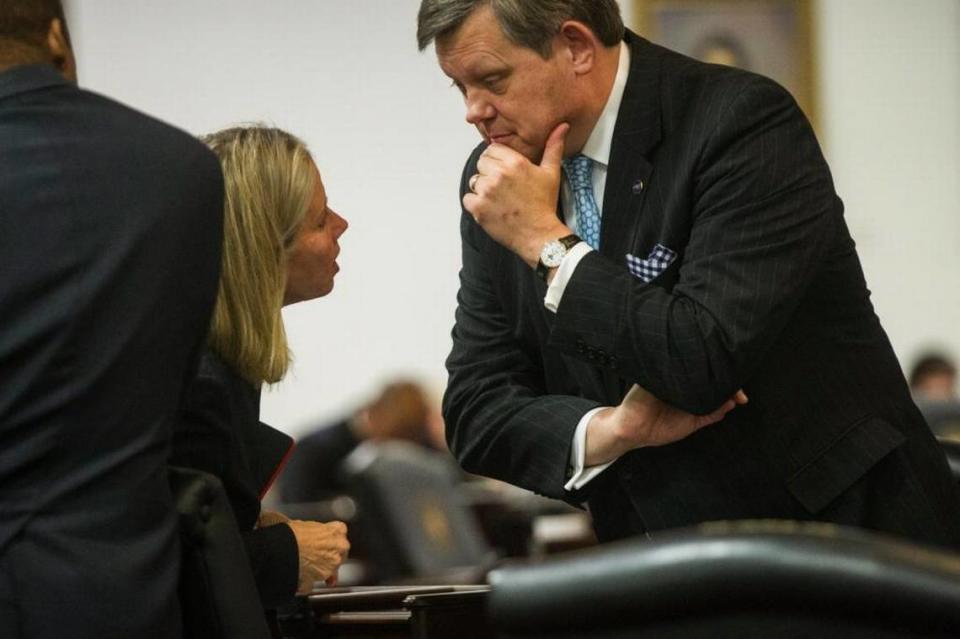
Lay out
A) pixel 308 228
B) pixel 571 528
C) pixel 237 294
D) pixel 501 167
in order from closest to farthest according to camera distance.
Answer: pixel 501 167, pixel 237 294, pixel 308 228, pixel 571 528

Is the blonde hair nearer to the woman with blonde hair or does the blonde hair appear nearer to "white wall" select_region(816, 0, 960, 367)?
the woman with blonde hair

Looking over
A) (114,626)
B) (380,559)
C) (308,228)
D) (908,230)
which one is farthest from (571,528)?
(908,230)

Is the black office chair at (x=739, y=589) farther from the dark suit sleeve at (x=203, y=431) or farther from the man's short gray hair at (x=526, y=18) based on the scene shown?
the man's short gray hair at (x=526, y=18)

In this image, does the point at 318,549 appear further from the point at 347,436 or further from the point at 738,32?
the point at 738,32

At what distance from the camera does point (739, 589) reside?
124cm

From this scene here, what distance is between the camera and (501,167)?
2365 millimetres

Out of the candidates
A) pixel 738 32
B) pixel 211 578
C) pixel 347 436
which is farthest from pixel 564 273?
pixel 738 32

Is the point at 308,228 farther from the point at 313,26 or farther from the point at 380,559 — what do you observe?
the point at 313,26

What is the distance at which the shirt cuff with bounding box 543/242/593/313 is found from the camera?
2240 millimetres

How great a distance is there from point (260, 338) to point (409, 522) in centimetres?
390

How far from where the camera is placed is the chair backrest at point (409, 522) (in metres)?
6.20

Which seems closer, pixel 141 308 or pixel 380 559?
pixel 141 308

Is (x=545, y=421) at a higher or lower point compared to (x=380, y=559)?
higher

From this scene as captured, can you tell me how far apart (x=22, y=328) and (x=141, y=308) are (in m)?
0.14
